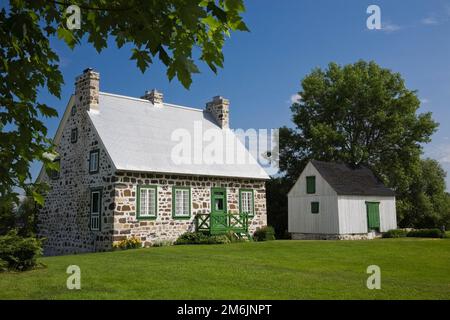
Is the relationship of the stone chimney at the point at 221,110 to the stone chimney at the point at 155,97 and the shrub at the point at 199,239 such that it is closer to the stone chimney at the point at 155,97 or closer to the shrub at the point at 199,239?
the stone chimney at the point at 155,97

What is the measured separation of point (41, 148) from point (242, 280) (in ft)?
16.4

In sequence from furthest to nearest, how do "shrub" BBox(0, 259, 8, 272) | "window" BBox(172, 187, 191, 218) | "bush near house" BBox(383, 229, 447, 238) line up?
"bush near house" BBox(383, 229, 447, 238), "window" BBox(172, 187, 191, 218), "shrub" BBox(0, 259, 8, 272)

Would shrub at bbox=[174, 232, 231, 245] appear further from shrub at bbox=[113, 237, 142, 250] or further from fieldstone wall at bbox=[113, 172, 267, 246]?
shrub at bbox=[113, 237, 142, 250]

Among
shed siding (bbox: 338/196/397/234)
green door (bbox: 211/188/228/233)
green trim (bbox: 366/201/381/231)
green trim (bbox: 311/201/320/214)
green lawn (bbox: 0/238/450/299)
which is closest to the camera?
green lawn (bbox: 0/238/450/299)

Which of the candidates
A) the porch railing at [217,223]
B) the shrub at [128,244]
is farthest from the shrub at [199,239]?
the shrub at [128,244]

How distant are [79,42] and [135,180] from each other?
Answer: 1438 centimetres

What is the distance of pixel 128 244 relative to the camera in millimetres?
18578

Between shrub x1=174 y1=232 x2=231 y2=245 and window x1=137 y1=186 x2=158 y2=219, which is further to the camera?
shrub x1=174 y1=232 x2=231 y2=245

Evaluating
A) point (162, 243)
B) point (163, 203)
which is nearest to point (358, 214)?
point (163, 203)

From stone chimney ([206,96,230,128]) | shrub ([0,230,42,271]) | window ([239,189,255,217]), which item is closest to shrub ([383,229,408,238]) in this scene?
window ([239,189,255,217])

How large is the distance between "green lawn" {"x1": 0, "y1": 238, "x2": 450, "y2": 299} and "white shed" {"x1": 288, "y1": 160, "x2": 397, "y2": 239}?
11.5 meters

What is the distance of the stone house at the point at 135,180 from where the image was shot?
19.3 meters

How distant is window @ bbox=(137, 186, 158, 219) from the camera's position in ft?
63.8

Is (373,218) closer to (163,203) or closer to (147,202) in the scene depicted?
(163,203)
